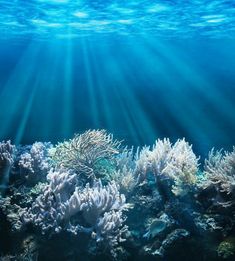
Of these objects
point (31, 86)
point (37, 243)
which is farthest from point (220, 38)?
Result: point (37, 243)

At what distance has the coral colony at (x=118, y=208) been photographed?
5680 millimetres

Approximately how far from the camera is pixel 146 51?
33250mm

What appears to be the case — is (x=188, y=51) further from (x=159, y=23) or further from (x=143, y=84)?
(x=159, y=23)

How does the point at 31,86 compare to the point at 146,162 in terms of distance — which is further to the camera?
the point at 31,86

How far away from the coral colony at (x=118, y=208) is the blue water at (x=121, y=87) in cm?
1055

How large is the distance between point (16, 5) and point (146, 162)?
10.9 meters

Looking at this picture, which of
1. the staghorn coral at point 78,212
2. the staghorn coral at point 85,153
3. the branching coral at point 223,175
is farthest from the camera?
the staghorn coral at point 85,153

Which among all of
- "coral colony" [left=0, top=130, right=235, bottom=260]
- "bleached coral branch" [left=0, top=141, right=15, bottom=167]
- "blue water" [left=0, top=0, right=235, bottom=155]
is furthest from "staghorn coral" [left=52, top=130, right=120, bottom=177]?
"blue water" [left=0, top=0, right=235, bottom=155]

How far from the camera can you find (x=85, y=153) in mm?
7285

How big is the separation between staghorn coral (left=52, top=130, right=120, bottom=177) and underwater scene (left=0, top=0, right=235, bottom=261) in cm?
3

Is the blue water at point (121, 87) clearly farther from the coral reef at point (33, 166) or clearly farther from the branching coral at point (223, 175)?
the branching coral at point (223, 175)

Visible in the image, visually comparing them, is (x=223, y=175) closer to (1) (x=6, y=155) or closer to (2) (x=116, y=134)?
(1) (x=6, y=155)

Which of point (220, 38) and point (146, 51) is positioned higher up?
point (220, 38)

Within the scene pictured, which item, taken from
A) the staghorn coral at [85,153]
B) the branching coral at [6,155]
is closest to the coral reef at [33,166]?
the branching coral at [6,155]
